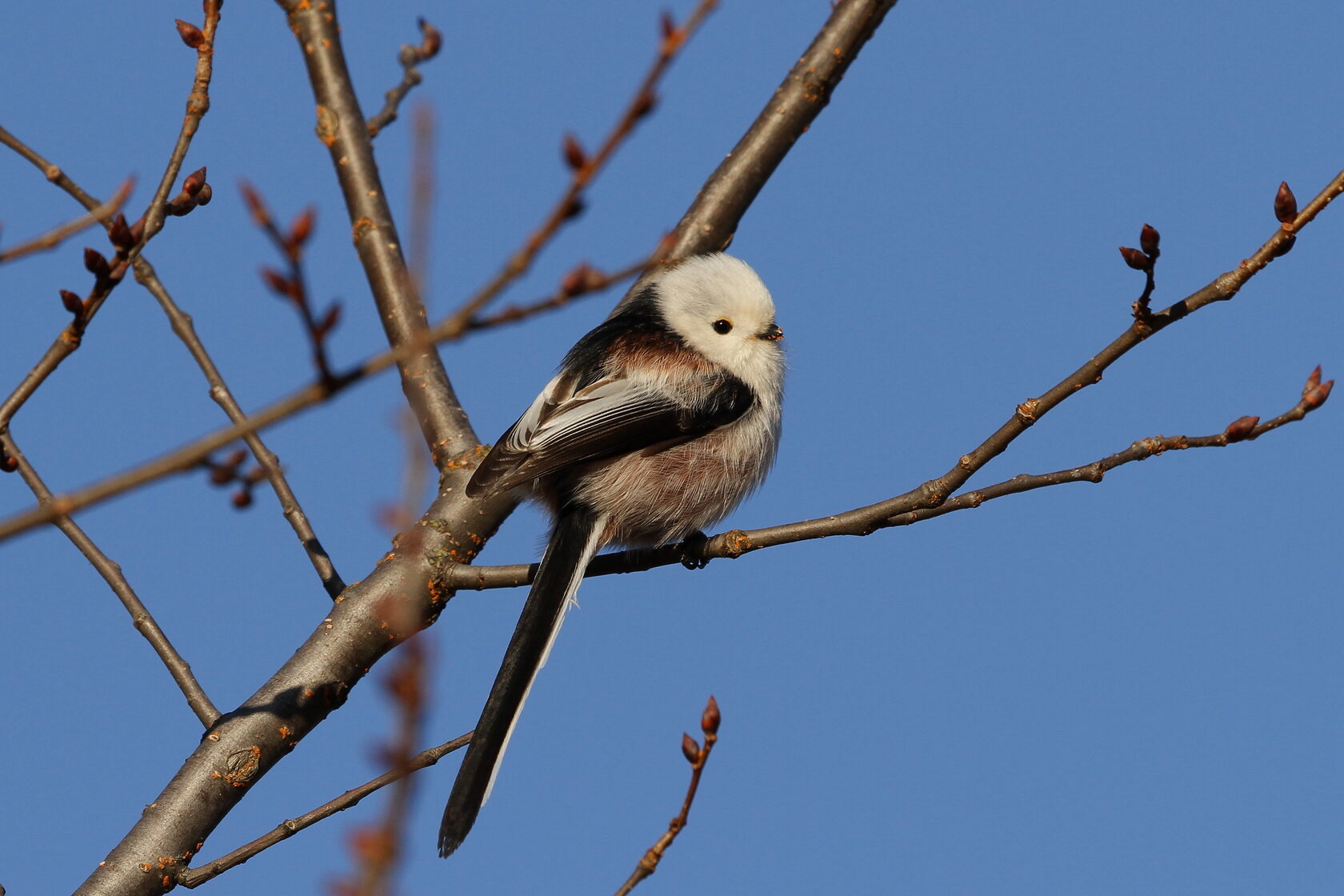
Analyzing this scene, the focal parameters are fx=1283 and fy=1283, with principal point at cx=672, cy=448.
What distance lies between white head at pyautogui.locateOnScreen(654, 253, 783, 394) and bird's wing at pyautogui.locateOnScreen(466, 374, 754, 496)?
21 centimetres

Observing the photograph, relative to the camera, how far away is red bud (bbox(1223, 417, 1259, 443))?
3041 millimetres

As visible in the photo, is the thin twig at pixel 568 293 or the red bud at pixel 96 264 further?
the red bud at pixel 96 264

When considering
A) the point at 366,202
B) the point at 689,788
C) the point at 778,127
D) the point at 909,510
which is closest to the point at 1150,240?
the point at 909,510

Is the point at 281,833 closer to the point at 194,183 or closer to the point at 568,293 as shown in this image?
the point at 194,183

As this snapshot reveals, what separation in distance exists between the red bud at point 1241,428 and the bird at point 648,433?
1849 millimetres

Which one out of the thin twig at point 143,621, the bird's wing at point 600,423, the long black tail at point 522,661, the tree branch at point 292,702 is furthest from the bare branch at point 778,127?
the thin twig at point 143,621

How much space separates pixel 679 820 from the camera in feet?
8.18

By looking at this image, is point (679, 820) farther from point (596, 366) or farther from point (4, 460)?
point (596, 366)

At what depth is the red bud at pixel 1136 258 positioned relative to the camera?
2.97m

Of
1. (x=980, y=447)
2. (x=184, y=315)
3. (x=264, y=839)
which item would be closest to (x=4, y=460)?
(x=184, y=315)

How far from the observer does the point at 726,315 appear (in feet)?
16.4

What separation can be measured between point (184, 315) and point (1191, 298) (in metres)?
3.06

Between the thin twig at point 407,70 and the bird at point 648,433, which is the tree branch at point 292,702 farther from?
the thin twig at point 407,70

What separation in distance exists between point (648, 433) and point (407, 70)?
1745mm
